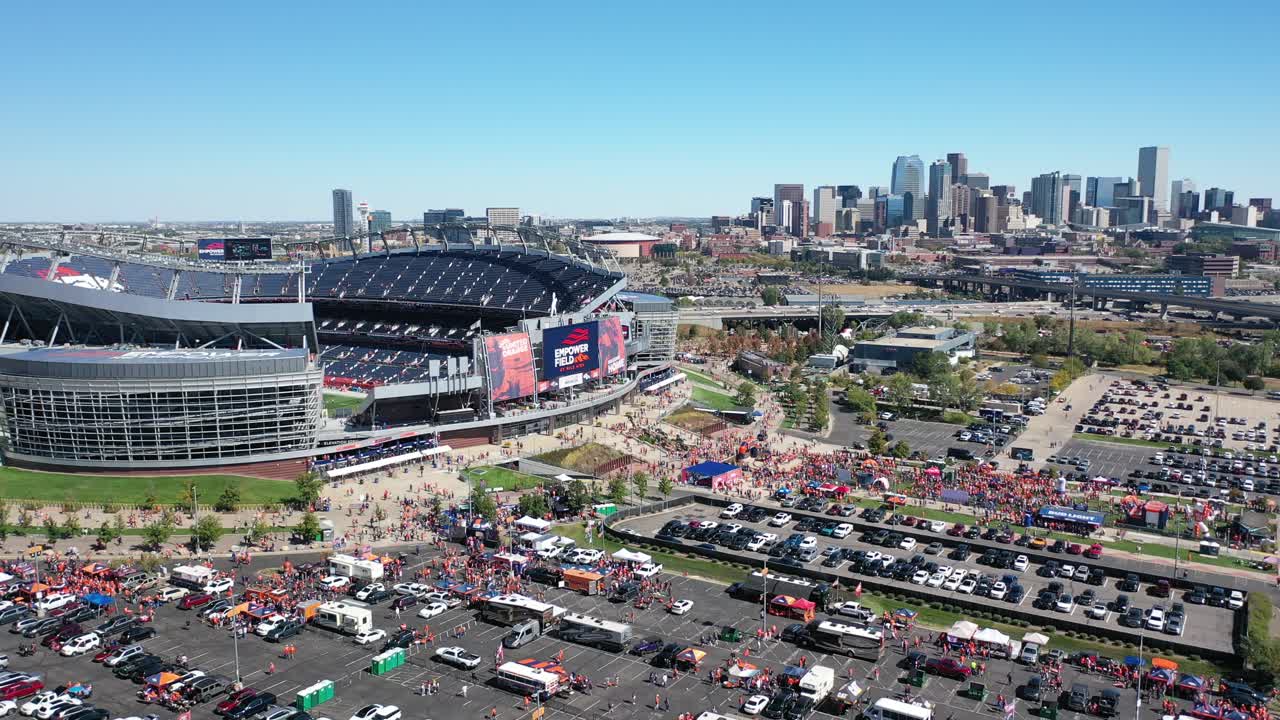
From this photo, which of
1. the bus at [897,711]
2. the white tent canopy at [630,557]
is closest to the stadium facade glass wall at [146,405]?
the white tent canopy at [630,557]

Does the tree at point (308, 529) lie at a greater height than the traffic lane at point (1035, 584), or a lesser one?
greater

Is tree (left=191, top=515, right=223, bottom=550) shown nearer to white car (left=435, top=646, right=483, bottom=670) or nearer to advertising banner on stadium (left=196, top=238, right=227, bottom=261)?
white car (left=435, top=646, right=483, bottom=670)

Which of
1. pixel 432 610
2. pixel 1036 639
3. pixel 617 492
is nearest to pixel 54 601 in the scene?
pixel 432 610

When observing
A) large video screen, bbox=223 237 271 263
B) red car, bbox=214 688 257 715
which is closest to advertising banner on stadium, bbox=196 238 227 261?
large video screen, bbox=223 237 271 263

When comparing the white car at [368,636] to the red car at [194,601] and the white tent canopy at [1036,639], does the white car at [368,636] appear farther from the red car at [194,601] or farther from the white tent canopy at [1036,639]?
the white tent canopy at [1036,639]

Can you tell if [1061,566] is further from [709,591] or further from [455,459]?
[455,459]

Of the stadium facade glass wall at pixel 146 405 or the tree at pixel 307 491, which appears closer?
the tree at pixel 307 491

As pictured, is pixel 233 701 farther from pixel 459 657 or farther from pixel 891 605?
pixel 891 605
